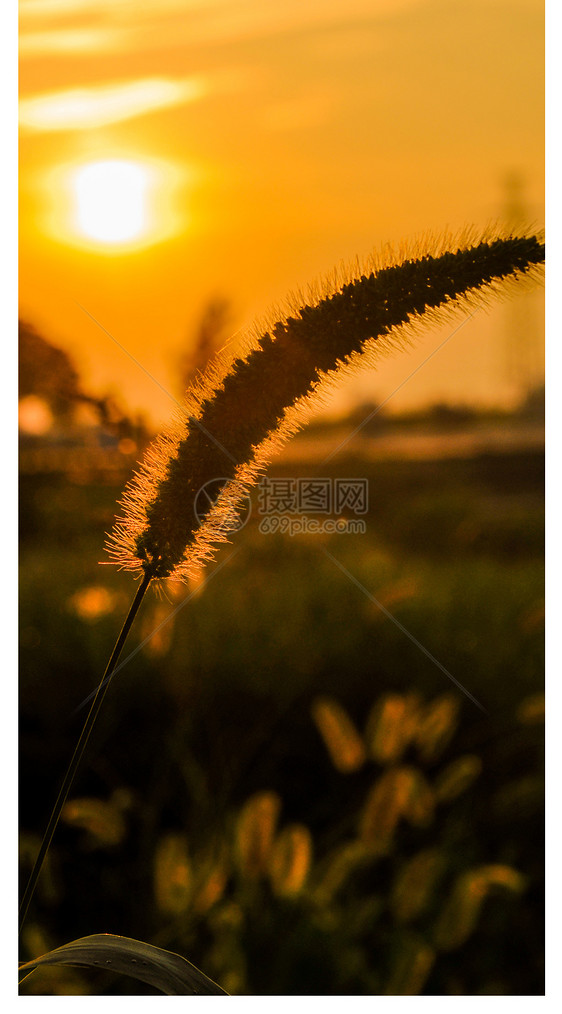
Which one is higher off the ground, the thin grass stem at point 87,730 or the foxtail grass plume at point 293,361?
the foxtail grass plume at point 293,361

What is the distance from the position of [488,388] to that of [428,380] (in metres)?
0.13

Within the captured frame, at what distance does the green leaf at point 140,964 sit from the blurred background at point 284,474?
674 millimetres

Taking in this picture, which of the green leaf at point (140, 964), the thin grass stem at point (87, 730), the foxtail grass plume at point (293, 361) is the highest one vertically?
the foxtail grass plume at point (293, 361)

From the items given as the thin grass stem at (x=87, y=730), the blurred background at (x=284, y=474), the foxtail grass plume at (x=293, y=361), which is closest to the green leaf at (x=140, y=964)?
the thin grass stem at (x=87, y=730)

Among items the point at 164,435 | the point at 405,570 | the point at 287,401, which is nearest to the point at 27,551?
the point at 405,570

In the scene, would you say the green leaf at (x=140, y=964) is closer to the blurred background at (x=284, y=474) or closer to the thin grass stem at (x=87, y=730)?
the thin grass stem at (x=87, y=730)

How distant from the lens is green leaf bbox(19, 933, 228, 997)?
2.20ft

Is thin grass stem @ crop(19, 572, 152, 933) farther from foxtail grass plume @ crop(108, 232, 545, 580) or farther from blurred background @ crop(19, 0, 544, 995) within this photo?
blurred background @ crop(19, 0, 544, 995)

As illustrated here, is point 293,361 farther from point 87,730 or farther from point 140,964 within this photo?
point 140,964

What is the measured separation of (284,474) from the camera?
139 cm

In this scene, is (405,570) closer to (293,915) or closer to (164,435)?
(293,915)

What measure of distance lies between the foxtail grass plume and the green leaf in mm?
351

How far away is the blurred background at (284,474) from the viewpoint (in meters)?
1.38

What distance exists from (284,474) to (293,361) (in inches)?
29.7
